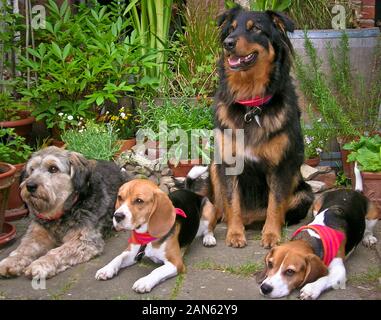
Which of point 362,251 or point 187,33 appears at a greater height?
point 187,33

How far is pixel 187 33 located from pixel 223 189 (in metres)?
2.56

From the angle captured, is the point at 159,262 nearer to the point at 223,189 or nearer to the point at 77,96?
the point at 223,189

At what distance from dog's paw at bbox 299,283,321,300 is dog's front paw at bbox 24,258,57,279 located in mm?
1662

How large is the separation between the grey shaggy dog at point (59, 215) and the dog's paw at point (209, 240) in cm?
77

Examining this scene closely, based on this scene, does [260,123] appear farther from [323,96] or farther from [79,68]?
[79,68]

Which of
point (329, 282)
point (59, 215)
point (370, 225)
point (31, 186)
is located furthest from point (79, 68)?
point (329, 282)

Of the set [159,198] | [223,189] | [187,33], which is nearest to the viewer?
[159,198]

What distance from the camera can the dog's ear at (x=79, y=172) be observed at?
4594mm

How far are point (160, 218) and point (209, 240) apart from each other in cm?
75

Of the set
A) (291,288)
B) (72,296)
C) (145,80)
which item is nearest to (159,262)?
(72,296)

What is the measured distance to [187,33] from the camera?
6918mm

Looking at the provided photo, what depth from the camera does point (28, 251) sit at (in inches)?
175

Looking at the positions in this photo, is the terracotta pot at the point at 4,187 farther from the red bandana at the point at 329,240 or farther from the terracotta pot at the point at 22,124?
the red bandana at the point at 329,240

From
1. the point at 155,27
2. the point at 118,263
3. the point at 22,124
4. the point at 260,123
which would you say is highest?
the point at 155,27
